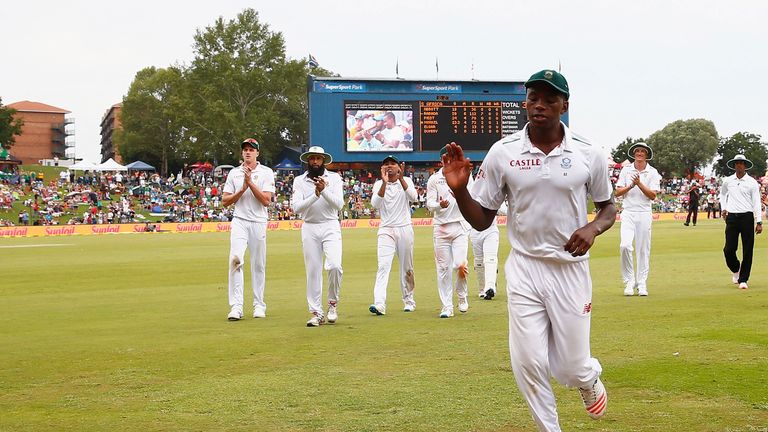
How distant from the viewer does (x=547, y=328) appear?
Answer: 6078mm

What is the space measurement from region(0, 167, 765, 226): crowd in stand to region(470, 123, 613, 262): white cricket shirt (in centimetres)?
4694

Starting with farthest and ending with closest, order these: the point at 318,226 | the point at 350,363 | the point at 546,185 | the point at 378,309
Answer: the point at 378,309
the point at 318,226
the point at 350,363
the point at 546,185

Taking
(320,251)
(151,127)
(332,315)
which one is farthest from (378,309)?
(151,127)

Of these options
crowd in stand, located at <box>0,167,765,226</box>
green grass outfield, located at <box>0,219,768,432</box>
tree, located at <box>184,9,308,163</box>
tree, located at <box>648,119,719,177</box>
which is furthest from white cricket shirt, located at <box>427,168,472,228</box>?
tree, located at <box>648,119,719,177</box>

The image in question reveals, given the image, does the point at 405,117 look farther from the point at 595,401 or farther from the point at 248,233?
the point at 595,401

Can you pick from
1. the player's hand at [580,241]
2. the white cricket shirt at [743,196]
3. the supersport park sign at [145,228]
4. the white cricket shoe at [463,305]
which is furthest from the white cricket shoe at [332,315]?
the supersport park sign at [145,228]

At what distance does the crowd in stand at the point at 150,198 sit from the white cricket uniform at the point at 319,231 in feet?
131

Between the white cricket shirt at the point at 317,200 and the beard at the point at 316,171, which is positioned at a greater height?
the beard at the point at 316,171

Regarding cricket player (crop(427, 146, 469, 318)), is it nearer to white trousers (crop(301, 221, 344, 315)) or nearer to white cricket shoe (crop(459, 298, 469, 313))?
white cricket shoe (crop(459, 298, 469, 313))

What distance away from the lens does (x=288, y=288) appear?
1864 centimetres

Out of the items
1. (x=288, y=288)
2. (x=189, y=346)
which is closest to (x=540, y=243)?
(x=189, y=346)

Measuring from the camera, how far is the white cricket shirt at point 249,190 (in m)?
14.0

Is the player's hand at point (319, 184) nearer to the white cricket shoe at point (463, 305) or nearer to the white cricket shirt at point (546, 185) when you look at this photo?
the white cricket shoe at point (463, 305)

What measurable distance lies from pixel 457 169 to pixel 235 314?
8435 mm
